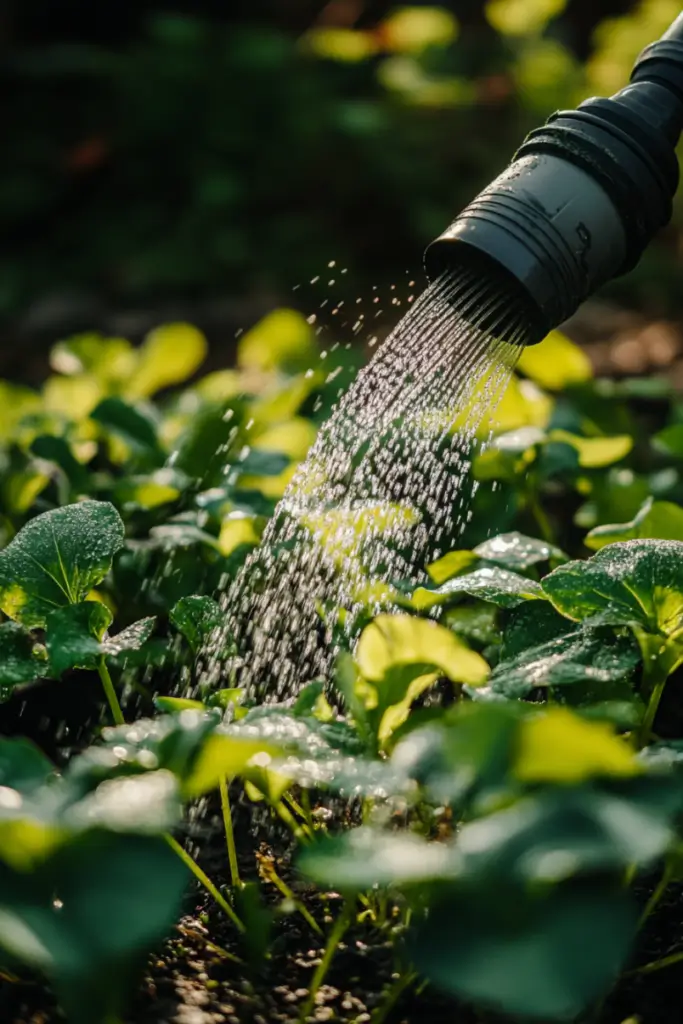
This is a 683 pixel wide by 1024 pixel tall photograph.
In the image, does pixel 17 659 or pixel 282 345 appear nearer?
pixel 17 659

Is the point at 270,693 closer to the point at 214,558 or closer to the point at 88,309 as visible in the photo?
the point at 214,558

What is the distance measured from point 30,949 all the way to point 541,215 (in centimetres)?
66

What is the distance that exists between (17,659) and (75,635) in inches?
3.5

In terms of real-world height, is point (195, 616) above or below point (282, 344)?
below

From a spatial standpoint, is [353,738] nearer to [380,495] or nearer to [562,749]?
[562,749]

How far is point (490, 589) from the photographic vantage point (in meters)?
0.85

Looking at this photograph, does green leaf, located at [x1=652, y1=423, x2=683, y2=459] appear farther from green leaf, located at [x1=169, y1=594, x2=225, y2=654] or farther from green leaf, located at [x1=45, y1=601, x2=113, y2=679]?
green leaf, located at [x1=45, y1=601, x2=113, y2=679]

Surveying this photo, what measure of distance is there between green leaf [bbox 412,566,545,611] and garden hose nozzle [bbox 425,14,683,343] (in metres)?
0.23

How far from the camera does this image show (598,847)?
50 centimetres

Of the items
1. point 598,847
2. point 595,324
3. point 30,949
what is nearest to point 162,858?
point 30,949

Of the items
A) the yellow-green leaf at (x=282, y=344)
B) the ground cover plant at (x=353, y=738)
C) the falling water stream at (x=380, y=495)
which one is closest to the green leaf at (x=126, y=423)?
the ground cover plant at (x=353, y=738)

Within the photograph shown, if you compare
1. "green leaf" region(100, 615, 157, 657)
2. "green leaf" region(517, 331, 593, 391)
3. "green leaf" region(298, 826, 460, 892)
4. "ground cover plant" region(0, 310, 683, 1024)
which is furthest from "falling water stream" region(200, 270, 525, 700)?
"green leaf" region(298, 826, 460, 892)

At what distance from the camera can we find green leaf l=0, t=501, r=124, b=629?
885 millimetres

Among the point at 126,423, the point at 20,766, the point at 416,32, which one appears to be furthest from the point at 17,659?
the point at 416,32
